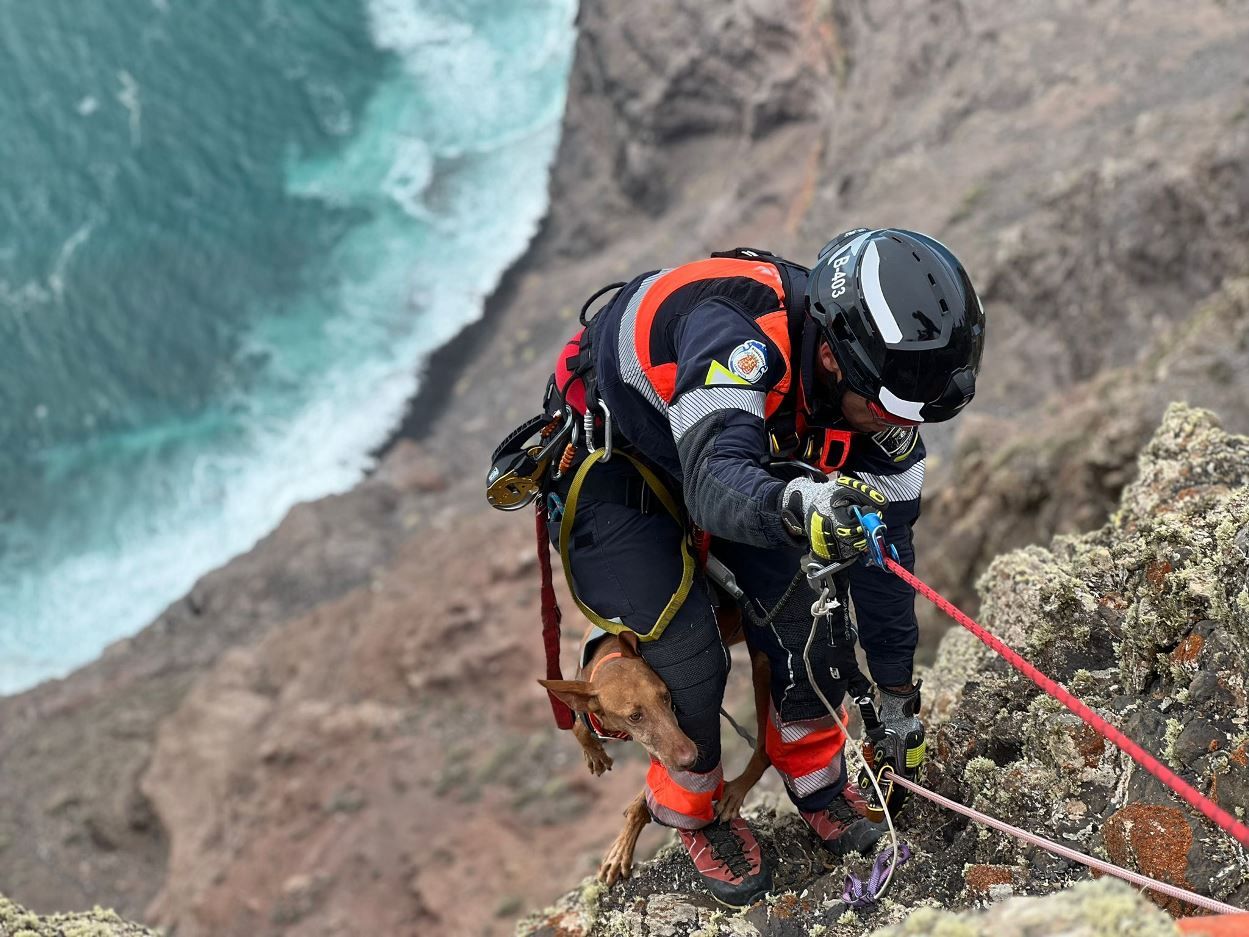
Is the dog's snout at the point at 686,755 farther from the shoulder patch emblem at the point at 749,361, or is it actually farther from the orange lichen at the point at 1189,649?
the orange lichen at the point at 1189,649

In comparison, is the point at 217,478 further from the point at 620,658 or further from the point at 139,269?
the point at 620,658

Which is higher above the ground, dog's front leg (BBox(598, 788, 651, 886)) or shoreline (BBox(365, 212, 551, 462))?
shoreline (BBox(365, 212, 551, 462))

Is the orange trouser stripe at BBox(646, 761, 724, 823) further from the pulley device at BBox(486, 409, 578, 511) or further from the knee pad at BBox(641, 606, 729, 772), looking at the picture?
the pulley device at BBox(486, 409, 578, 511)

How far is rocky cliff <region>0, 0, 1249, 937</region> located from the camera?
539 inches

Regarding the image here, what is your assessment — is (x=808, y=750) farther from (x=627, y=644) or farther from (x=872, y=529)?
(x=872, y=529)

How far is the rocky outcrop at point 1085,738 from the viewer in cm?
393

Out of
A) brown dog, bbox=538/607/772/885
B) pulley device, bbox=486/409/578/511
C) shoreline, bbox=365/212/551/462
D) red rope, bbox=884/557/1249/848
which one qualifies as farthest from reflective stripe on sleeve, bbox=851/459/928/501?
shoreline, bbox=365/212/551/462

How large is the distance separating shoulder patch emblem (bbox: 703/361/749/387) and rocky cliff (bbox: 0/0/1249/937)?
6764 mm

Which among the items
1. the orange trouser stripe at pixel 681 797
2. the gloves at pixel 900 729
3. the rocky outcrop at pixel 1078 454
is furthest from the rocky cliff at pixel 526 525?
the orange trouser stripe at pixel 681 797

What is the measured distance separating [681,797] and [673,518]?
143cm

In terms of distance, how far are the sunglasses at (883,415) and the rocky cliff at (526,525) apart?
241 inches

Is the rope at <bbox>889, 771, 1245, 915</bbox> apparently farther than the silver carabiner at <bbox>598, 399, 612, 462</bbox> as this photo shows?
No

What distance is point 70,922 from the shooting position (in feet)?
16.9

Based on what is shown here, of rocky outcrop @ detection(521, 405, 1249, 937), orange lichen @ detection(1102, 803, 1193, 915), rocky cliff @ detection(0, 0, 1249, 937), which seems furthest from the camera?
rocky cliff @ detection(0, 0, 1249, 937)
